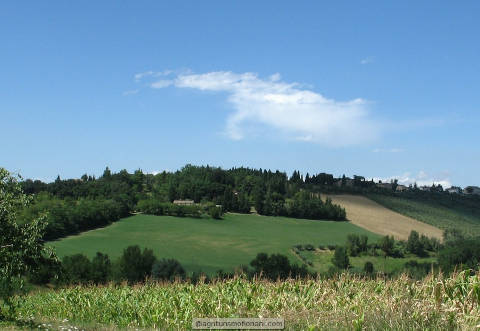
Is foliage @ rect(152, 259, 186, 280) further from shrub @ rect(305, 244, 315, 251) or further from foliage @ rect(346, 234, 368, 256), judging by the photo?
foliage @ rect(346, 234, 368, 256)

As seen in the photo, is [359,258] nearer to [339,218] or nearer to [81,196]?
[339,218]

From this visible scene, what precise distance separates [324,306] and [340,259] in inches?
3411

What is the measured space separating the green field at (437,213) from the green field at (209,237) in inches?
1140

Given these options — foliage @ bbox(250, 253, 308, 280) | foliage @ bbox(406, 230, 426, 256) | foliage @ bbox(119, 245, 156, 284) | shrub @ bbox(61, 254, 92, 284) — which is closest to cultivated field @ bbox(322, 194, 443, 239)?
foliage @ bbox(406, 230, 426, 256)

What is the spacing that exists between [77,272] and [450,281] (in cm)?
7158

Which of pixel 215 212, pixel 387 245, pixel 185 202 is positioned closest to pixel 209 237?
pixel 215 212

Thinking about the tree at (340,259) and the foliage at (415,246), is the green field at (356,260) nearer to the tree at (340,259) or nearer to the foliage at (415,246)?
the tree at (340,259)

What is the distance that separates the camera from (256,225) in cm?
12938

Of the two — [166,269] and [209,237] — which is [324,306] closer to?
[166,269]

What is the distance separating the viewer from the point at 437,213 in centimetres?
15912

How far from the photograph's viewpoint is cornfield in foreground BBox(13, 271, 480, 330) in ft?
32.0

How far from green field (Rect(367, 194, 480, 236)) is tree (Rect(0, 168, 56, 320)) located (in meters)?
129

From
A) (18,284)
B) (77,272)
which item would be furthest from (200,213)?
(18,284)

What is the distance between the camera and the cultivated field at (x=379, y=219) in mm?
122625
